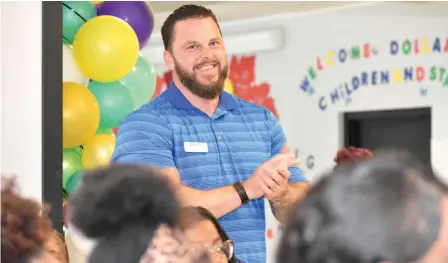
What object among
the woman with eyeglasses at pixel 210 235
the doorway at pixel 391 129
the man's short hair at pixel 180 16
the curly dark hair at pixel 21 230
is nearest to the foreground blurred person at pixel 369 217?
the curly dark hair at pixel 21 230

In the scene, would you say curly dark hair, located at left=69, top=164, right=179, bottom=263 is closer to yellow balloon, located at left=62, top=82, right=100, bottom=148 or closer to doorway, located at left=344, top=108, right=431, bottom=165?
yellow balloon, located at left=62, top=82, right=100, bottom=148

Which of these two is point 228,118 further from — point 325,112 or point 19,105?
point 325,112

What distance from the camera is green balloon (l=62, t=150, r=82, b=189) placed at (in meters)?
3.17

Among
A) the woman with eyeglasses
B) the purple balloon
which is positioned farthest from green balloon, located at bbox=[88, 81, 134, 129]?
the woman with eyeglasses

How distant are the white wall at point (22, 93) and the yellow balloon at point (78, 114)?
0.90ft

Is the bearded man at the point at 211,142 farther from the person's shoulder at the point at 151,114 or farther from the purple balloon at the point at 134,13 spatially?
the purple balloon at the point at 134,13

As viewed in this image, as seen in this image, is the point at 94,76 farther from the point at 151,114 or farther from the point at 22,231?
the point at 22,231

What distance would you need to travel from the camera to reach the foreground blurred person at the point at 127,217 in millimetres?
1083

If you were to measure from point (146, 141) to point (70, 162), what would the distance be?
99 centimetres

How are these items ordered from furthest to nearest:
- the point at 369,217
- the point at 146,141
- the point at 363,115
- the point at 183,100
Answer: the point at 363,115 < the point at 183,100 < the point at 146,141 < the point at 369,217

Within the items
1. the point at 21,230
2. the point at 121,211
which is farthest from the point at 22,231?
the point at 121,211

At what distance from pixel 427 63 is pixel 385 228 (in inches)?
211

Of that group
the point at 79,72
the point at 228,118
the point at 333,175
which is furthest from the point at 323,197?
the point at 79,72

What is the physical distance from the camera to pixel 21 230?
1.12 m
